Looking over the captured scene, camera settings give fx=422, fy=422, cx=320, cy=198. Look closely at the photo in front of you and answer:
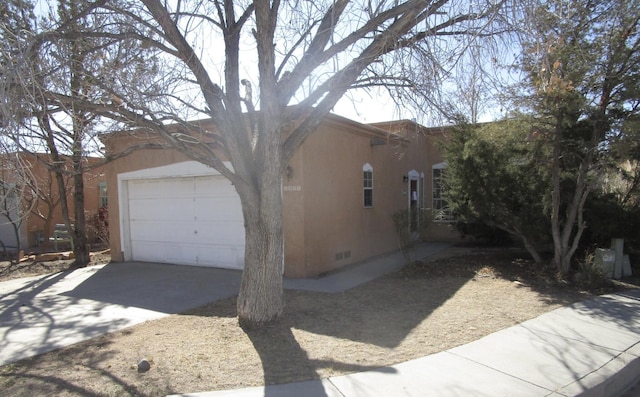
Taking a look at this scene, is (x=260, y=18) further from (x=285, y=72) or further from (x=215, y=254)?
(x=215, y=254)

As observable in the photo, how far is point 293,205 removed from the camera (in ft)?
28.7

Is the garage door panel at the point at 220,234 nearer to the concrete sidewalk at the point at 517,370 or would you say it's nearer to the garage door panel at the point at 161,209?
the garage door panel at the point at 161,209

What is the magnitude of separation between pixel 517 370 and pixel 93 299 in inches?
274

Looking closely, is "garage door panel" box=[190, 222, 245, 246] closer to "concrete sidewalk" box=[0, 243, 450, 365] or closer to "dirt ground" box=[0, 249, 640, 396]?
"concrete sidewalk" box=[0, 243, 450, 365]

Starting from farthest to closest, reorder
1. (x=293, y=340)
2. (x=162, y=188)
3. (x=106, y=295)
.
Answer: (x=162, y=188) → (x=106, y=295) → (x=293, y=340)

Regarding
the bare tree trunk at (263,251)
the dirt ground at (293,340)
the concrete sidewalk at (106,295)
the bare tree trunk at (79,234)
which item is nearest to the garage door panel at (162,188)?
the bare tree trunk at (79,234)

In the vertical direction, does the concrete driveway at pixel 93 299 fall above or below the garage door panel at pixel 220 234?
below

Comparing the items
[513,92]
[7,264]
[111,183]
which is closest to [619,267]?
[513,92]

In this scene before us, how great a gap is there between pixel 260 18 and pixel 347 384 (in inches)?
163

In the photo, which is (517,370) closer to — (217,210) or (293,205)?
(293,205)

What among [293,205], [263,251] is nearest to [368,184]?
[293,205]

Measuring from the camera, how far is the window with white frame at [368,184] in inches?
438

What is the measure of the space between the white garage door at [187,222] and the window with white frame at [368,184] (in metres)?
3.40

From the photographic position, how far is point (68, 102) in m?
4.91
